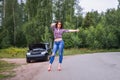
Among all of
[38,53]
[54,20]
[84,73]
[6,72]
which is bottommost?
[38,53]

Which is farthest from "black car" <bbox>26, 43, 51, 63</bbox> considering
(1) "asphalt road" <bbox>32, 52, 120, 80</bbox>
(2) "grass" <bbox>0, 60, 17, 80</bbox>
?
(1) "asphalt road" <bbox>32, 52, 120, 80</bbox>

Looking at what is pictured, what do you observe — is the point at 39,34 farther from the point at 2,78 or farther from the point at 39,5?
the point at 2,78

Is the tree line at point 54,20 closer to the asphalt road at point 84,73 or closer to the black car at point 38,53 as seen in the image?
the black car at point 38,53

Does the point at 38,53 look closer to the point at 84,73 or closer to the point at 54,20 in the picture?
the point at 84,73

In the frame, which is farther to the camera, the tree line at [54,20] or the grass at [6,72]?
the tree line at [54,20]

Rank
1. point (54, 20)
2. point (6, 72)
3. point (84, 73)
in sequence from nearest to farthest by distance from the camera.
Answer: point (84, 73) → point (6, 72) → point (54, 20)

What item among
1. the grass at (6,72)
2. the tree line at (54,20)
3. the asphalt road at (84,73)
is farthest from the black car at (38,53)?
the tree line at (54,20)

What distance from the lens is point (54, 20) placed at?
7494 cm

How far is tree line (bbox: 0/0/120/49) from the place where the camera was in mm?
66562

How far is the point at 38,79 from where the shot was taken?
1268 cm

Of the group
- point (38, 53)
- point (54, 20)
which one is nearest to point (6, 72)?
point (38, 53)

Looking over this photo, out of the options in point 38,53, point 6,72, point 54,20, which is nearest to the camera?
point 6,72

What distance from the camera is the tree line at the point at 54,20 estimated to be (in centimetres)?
6656

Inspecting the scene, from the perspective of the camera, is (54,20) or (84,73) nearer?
(84,73)
